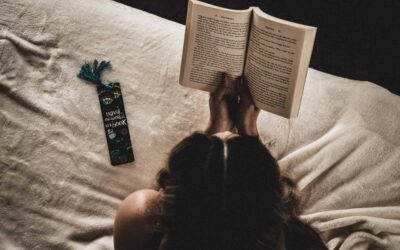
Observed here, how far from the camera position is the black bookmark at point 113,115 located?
3.25 feet

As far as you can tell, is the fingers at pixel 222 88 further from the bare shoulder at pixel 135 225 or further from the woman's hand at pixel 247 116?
the bare shoulder at pixel 135 225

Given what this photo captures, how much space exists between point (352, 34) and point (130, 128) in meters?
1.05

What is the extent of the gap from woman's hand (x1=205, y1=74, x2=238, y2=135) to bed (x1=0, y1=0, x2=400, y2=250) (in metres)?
0.05

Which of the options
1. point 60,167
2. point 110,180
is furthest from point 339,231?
point 60,167

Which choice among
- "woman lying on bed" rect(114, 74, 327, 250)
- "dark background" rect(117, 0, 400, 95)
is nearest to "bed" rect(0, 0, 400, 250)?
"woman lying on bed" rect(114, 74, 327, 250)

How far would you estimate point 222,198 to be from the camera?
0.62m

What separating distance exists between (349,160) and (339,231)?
19 centimetres

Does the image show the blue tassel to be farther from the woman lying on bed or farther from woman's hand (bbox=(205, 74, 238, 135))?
the woman lying on bed

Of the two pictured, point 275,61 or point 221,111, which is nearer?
point 275,61

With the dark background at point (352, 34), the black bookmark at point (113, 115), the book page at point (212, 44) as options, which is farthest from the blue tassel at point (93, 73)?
the dark background at point (352, 34)

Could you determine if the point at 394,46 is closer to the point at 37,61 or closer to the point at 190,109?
the point at 190,109

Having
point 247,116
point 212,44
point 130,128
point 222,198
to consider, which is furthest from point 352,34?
point 222,198

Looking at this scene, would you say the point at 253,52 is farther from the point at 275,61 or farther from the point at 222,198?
the point at 222,198

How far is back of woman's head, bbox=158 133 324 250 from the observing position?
24.4 inches
